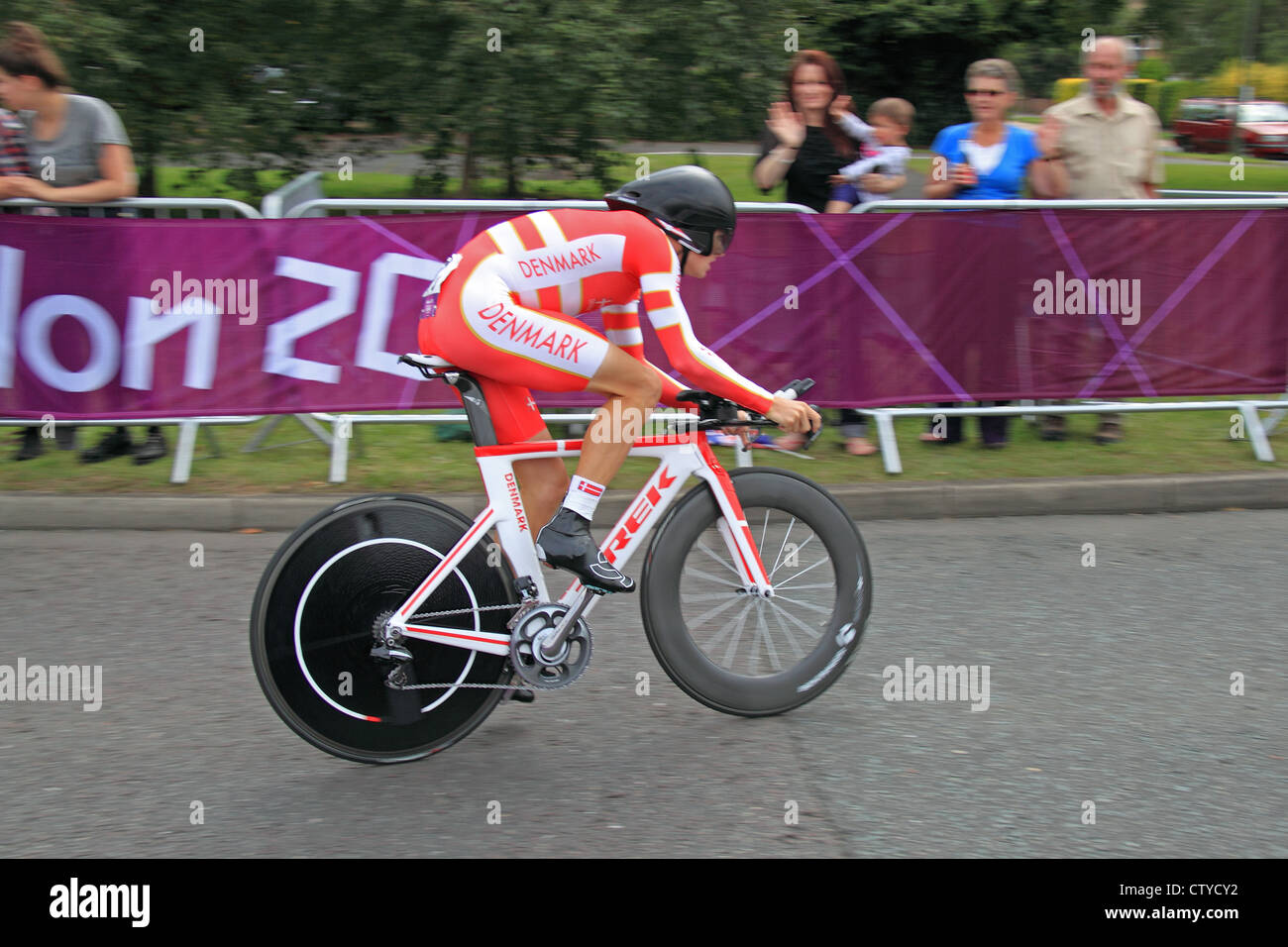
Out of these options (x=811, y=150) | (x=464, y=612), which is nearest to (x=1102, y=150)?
(x=811, y=150)

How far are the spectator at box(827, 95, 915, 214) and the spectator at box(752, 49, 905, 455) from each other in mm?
40

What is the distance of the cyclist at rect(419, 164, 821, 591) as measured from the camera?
4141 mm

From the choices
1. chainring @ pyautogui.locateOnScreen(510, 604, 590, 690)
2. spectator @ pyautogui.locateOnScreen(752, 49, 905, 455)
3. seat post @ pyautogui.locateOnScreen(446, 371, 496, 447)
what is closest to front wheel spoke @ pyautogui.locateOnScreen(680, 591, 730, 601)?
chainring @ pyautogui.locateOnScreen(510, 604, 590, 690)

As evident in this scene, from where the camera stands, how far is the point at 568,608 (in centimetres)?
427

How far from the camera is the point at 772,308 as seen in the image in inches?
310

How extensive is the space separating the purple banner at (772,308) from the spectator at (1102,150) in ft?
1.54

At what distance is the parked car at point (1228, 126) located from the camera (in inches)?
1305

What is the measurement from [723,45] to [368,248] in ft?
20.9

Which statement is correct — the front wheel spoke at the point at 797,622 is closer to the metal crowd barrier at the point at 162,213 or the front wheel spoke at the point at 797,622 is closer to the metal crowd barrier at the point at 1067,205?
the metal crowd barrier at the point at 1067,205

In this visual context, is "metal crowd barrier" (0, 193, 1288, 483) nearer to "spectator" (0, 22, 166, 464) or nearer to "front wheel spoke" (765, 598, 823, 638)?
"spectator" (0, 22, 166, 464)

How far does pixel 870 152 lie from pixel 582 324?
15.5ft

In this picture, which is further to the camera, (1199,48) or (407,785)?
(1199,48)

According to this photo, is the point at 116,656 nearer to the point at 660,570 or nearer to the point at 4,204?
the point at 660,570
